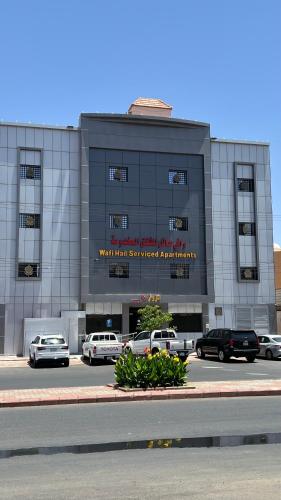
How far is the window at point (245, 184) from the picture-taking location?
44.0 meters

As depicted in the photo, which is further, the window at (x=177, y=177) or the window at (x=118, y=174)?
the window at (x=177, y=177)

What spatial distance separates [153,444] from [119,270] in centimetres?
3172

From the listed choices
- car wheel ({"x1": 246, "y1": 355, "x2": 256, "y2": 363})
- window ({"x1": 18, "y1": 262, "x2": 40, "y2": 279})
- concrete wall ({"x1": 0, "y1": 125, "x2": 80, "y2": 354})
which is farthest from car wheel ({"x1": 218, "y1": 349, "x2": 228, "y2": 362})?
window ({"x1": 18, "y1": 262, "x2": 40, "y2": 279})

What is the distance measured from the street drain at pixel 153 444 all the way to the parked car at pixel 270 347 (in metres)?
22.6

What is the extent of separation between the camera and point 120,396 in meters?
14.0

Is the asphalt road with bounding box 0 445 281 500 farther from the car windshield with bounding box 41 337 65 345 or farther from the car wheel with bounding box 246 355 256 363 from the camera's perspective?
the car wheel with bounding box 246 355 256 363

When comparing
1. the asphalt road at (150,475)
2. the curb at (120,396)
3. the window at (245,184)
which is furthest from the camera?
the window at (245,184)

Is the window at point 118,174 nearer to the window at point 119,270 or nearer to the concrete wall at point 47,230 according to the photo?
the concrete wall at point 47,230

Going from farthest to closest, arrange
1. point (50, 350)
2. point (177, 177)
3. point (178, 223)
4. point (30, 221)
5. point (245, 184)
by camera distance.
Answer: point (245, 184) → point (177, 177) → point (178, 223) → point (30, 221) → point (50, 350)

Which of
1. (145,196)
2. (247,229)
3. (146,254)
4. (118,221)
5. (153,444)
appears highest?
(145,196)

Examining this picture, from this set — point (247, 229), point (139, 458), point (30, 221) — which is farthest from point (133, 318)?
point (139, 458)

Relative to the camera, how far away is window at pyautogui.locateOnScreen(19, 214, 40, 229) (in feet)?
Answer: 130

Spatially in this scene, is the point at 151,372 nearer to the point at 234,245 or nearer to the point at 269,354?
the point at 269,354

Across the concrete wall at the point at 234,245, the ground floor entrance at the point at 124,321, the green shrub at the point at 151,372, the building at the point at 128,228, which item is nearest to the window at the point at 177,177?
the building at the point at 128,228
